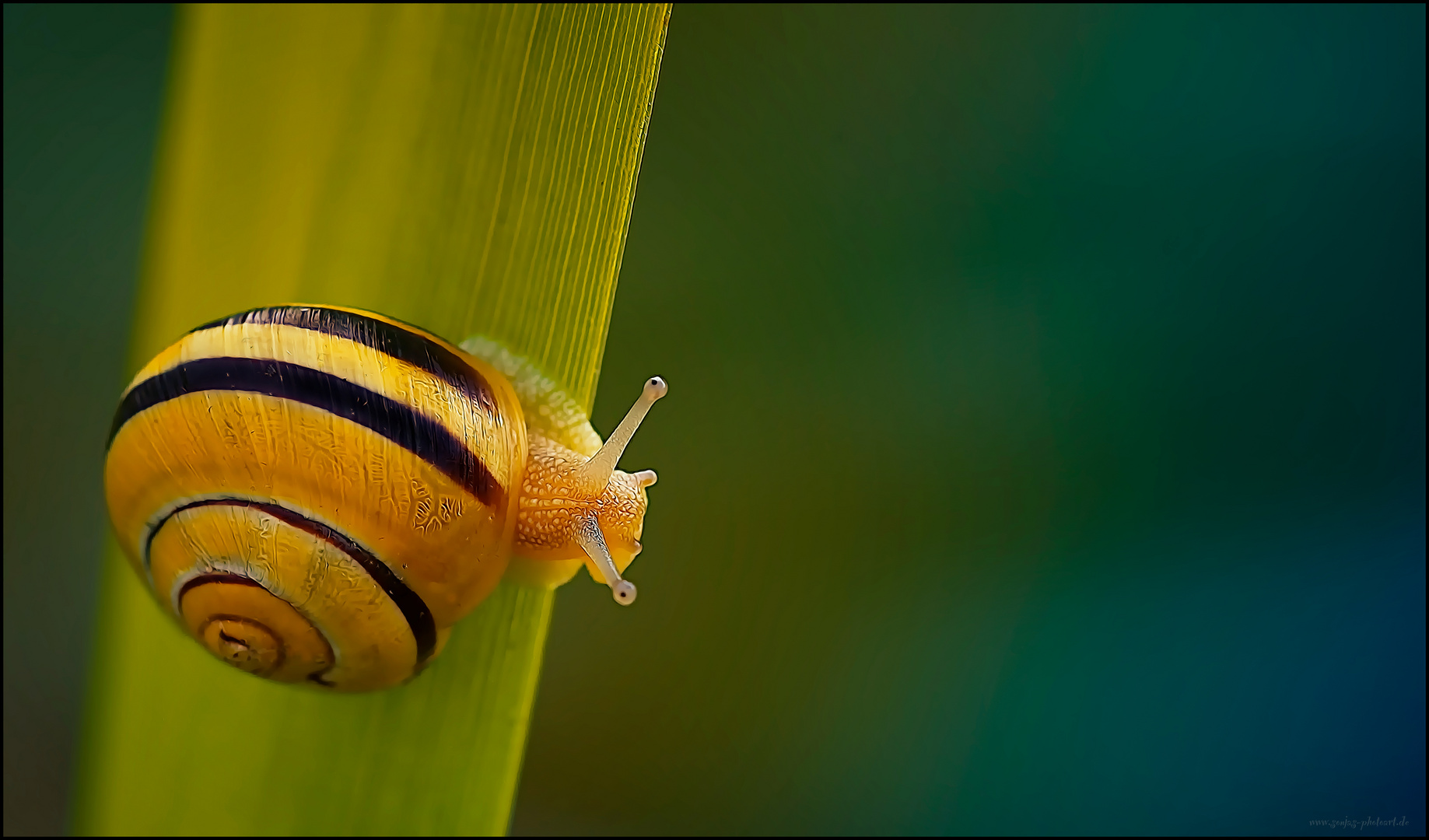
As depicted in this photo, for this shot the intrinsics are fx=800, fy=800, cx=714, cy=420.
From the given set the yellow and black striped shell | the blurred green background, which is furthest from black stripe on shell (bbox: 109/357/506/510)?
the blurred green background

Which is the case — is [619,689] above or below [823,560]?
below

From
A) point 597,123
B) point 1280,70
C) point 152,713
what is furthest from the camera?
point 1280,70

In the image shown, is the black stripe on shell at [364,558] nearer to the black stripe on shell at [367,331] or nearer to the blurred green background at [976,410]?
the black stripe on shell at [367,331]

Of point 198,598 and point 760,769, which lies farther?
point 760,769

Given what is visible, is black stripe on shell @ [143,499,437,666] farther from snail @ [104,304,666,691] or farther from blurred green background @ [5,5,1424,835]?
blurred green background @ [5,5,1424,835]

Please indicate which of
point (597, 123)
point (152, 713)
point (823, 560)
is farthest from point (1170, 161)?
point (152, 713)

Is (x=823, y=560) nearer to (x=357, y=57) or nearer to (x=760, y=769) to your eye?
(x=760, y=769)

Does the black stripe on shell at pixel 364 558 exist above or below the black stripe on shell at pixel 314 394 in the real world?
below

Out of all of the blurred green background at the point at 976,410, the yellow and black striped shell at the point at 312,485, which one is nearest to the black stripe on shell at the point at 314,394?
the yellow and black striped shell at the point at 312,485
